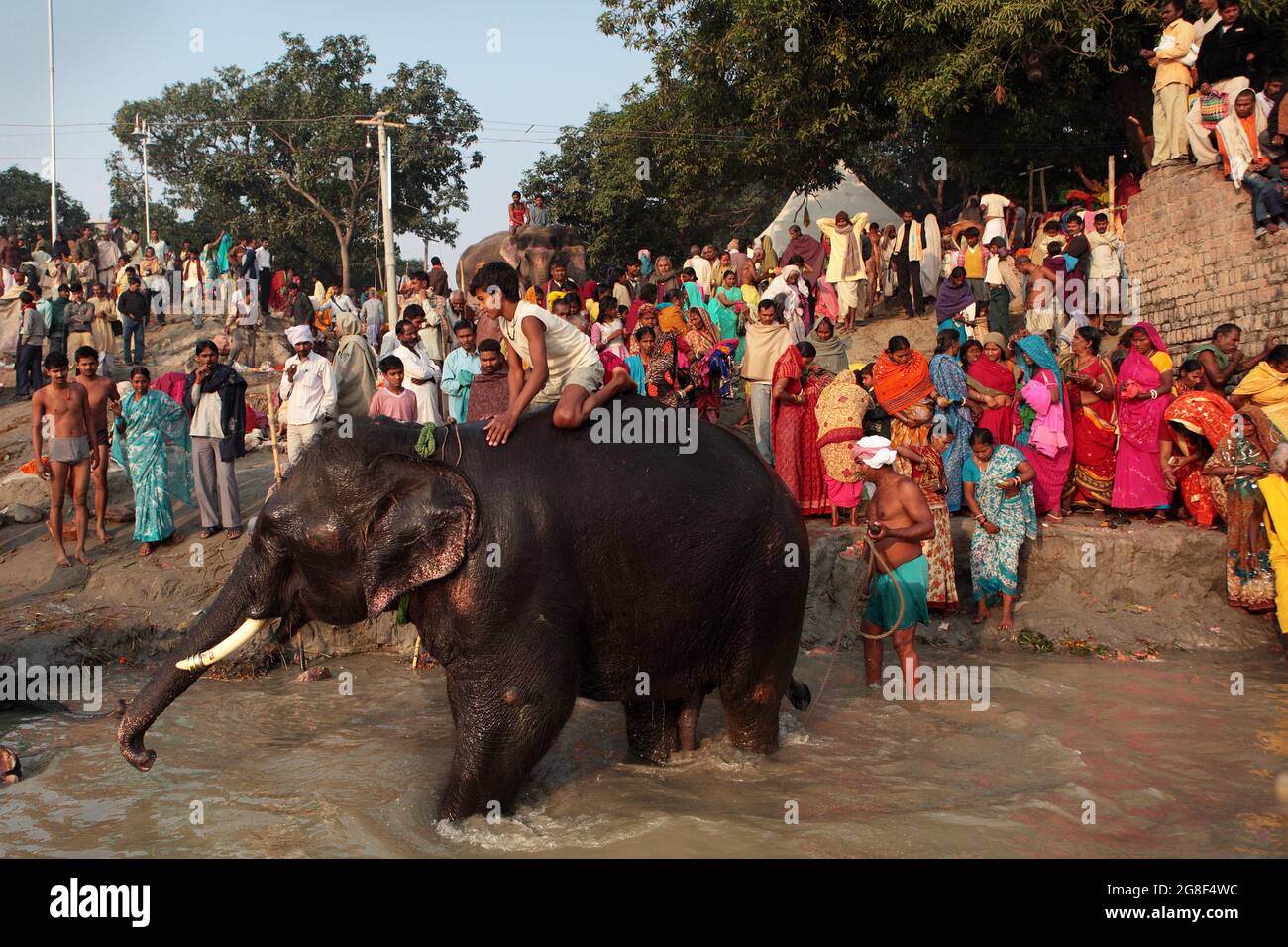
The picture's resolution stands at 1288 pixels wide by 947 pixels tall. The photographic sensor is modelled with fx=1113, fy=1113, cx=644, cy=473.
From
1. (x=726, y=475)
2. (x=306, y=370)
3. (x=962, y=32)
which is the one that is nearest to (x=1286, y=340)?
(x=962, y=32)

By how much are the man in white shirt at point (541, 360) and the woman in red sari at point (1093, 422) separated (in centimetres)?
647

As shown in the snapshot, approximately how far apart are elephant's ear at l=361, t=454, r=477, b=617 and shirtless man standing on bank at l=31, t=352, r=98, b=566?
22.0ft

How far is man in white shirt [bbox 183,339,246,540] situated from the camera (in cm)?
1054

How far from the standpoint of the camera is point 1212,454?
9.55 meters

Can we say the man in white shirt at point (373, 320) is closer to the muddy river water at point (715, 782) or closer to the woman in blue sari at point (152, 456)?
the woman in blue sari at point (152, 456)

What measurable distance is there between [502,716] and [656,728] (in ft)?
5.06

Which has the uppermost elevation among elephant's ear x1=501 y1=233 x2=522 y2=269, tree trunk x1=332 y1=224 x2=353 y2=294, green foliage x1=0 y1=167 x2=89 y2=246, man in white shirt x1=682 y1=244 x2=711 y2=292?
green foliage x1=0 y1=167 x2=89 y2=246

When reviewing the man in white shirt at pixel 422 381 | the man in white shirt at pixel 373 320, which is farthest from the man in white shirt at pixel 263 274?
the man in white shirt at pixel 422 381

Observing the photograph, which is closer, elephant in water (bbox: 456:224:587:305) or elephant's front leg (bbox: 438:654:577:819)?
elephant's front leg (bbox: 438:654:577:819)

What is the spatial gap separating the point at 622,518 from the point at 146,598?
6369mm

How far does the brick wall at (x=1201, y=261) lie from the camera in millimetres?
11852

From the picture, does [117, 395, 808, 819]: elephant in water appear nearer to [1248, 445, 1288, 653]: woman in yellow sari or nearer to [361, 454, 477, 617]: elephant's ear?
[361, 454, 477, 617]: elephant's ear

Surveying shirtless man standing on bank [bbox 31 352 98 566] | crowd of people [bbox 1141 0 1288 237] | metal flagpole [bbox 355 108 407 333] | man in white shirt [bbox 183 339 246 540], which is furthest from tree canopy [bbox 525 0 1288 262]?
shirtless man standing on bank [bbox 31 352 98 566]

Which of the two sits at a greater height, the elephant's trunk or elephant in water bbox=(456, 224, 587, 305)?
elephant in water bbox=(456, 224, 587, 305)
